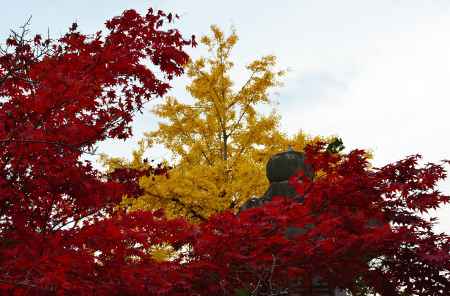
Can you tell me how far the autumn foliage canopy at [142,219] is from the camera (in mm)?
6141

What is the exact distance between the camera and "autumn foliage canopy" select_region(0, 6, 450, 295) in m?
6.14

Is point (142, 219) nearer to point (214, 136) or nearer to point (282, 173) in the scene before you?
point (282, 173)

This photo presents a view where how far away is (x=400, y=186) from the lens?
7617mm

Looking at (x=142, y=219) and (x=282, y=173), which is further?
(x=282, y=173)

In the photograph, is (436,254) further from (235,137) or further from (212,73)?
(212,73)

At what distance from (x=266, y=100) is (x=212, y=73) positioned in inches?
79.9

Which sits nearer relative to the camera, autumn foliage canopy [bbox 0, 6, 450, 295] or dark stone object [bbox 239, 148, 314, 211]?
autumn foliage canopy [bbox 0, 6, 450, 295]

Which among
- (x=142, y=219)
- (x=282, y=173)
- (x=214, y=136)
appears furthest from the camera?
(x=214, y=136)

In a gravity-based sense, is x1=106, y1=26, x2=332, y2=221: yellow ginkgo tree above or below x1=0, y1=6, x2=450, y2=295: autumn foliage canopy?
above

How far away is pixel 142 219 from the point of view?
6.95 m

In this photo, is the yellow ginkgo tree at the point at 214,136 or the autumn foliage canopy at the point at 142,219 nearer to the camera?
the autumn foliage canopy at the point at 142,219

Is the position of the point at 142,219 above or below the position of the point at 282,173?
below

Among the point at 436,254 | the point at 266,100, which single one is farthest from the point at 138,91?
the point at 266,100

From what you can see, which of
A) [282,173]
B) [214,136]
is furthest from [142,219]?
[214,136]
